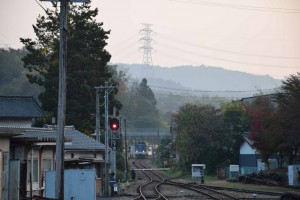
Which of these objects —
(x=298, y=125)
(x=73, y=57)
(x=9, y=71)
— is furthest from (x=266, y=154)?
(x=9, y=71)

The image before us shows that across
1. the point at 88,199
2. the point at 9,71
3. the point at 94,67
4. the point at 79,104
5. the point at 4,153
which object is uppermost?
the point at 9,71

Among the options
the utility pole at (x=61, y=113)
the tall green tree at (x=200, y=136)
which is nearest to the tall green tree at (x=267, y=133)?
the tall green tree at (x=200, y=136)

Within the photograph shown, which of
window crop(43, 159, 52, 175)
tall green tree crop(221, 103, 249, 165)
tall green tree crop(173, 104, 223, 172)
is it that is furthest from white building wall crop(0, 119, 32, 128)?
tall green tree crop(221, 103, 249, 165)

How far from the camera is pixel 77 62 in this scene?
5856cm

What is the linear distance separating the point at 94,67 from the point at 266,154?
20397 mm

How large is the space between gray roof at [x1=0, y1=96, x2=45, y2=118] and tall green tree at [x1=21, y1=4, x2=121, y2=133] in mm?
9286

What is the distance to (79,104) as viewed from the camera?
55531 mm

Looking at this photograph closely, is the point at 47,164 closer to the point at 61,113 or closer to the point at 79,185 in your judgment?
the point at 79,185

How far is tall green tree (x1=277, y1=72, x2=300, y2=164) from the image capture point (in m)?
42.7

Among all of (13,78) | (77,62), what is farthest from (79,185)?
(13,78)

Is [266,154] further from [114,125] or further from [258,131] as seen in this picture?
[114,125]

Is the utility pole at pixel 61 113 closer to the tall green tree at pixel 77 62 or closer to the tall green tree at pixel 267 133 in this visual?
the tall green tree at pixel 267 133

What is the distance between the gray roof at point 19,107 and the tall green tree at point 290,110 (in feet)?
65.5

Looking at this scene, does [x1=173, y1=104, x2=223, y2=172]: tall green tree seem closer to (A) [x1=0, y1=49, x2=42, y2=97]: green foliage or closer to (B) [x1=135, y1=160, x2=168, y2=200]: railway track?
(B) [x1=135, y1=160, x2=168, y2=200]: railway track
